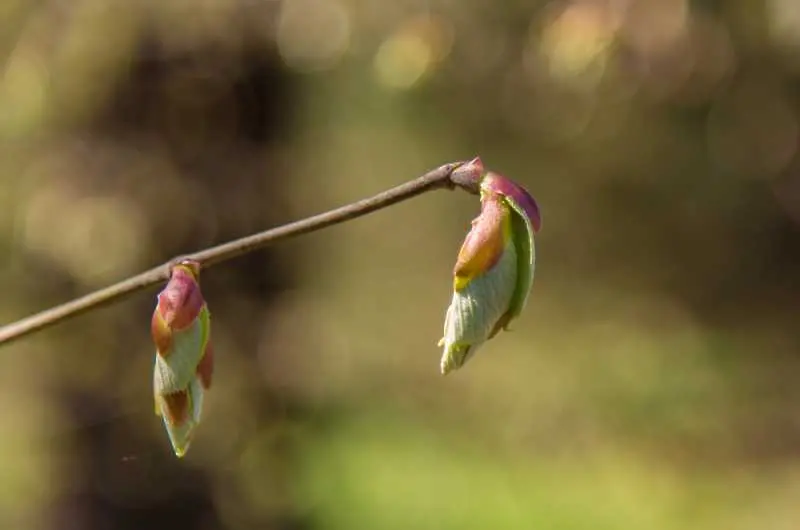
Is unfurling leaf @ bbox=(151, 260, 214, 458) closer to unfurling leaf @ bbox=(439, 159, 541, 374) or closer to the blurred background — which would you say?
unfurling leaf @ bbox=(439, 159, 541, 374)

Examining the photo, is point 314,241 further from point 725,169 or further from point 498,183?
point 498,183

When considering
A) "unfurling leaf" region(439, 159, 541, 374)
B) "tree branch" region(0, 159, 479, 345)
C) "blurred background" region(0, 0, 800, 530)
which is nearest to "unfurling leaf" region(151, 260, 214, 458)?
"tree branch" region(0, 159, 479, 345)

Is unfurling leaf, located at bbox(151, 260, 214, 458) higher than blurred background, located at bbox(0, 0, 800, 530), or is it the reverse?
blurred background, located at bbox(0, 0, 800, 530)

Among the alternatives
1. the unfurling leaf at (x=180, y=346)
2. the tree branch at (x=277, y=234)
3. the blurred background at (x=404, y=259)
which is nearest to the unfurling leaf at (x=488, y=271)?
the tree branch at (x=277, y=234)

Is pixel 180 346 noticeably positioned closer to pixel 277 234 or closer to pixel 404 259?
pixel 277 234

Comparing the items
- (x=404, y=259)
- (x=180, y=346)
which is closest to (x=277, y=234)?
(x=180, y=346)

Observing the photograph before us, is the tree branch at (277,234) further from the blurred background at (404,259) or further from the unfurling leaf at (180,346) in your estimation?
the blurred background at (404,259)
